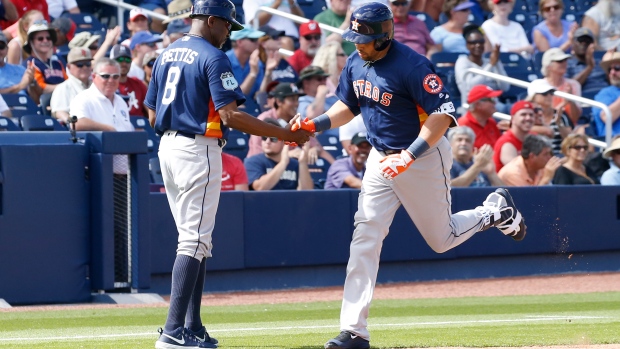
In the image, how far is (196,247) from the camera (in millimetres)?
6152

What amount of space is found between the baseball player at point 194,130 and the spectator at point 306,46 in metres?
7.89

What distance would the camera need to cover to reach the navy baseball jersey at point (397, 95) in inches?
248

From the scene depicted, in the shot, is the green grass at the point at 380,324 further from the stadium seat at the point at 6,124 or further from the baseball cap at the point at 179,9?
A: the baseball cap at the point at 179,9

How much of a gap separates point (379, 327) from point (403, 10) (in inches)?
307

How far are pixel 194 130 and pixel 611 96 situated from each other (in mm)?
9797

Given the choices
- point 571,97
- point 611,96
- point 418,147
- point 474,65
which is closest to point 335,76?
point 474,65

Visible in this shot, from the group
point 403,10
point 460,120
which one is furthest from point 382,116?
point 403,10

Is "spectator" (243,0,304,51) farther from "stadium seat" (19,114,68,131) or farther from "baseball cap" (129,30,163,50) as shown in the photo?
"stadium seat" (19,114,68,131)

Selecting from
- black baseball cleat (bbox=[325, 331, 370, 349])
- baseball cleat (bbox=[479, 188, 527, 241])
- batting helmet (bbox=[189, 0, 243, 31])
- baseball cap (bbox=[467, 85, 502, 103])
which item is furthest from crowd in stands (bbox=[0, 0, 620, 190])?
black baseball cleat (bbox=[325, 331, 370, 349])

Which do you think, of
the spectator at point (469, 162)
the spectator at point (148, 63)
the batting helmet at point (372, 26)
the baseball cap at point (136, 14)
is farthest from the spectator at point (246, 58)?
the batting helmet at point (372, 26)

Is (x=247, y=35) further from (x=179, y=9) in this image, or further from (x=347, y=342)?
(x=347, y=342)

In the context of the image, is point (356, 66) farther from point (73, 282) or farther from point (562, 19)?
point (562, 19)

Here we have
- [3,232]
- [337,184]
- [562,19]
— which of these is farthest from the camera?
[562,19]

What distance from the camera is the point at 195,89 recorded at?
6.12 meters
